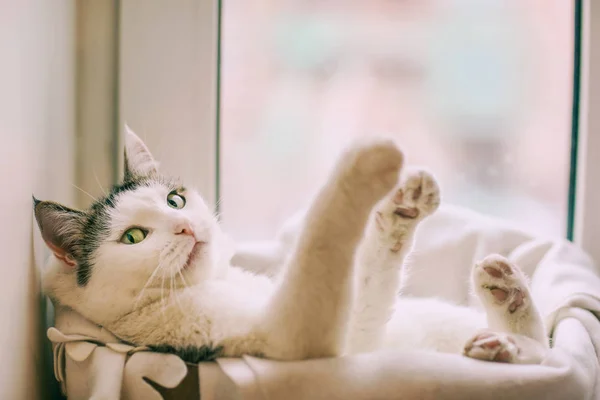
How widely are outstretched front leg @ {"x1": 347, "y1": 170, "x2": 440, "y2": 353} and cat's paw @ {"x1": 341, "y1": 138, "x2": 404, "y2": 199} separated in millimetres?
181

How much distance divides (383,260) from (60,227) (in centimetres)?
51

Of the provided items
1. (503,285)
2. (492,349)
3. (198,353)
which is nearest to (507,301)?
(503,285)

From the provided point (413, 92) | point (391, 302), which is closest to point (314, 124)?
point (413, 92)

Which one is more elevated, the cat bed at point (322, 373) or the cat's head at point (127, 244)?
the cat's head at point (127, 244)

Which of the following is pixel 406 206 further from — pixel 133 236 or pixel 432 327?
pixel 133 236

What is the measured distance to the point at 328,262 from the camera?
0.66 metres

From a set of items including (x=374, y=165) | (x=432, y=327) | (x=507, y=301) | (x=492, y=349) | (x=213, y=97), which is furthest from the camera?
(x=213, y=97)

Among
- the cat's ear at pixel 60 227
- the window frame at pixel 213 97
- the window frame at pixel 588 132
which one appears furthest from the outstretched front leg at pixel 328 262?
the window frame at pixel 588 132

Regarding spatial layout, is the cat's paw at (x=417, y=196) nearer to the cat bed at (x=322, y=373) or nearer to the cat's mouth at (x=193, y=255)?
the cat bed at (x=322, y=373)

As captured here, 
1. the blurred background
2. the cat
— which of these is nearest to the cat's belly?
the cat

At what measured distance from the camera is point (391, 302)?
2.87ft

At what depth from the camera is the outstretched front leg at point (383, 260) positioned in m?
0.79

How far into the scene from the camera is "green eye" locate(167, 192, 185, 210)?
956 millimetres

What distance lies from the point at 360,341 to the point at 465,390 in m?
0.23
